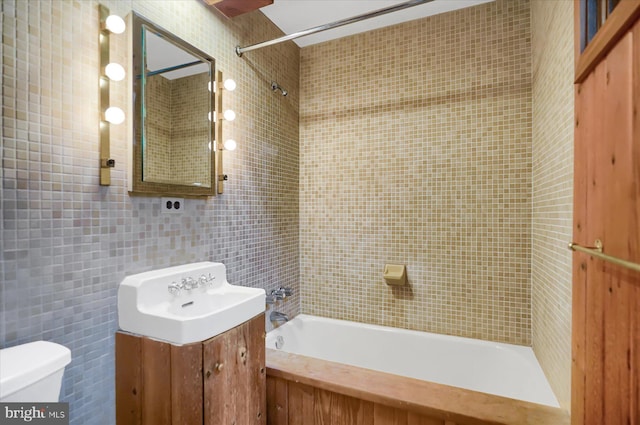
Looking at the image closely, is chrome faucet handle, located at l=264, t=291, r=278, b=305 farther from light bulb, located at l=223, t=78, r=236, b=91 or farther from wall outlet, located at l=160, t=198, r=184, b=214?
light bulb, located at l=223, t=78, r=236, b=91

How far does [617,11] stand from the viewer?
0.77 meters

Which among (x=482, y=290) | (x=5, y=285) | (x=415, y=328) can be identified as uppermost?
(x=5, y=285)

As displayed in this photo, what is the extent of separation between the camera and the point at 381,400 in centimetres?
141

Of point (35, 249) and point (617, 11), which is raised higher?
point (617, 11)

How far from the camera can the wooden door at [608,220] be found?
0.74 metres

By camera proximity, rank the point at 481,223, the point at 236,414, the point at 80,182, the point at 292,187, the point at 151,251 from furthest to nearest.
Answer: the point at 292,187 < the point at 481,223 < the point at 151,251 < the point at 236,414 < the point at 80,182

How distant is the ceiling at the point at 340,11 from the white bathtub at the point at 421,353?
7.57 feet

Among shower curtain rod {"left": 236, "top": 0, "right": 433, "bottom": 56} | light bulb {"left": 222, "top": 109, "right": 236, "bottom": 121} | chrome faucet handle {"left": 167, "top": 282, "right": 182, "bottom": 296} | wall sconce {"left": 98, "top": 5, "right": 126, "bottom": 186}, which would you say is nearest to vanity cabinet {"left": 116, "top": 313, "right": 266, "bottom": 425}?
chrome faucet handle {"left": 167, "top": 282, "right": 182, "bottom": 296}

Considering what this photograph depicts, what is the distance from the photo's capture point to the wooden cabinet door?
1.22 m

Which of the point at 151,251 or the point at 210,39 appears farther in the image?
the point at 210,39

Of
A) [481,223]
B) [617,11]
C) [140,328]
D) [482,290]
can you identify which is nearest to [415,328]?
[482,290]

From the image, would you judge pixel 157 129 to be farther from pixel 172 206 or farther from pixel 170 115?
pixel 172 206

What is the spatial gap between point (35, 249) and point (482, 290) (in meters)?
2.42

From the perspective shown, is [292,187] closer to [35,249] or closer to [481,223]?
[481,223]
